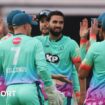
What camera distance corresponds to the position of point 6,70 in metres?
11.2

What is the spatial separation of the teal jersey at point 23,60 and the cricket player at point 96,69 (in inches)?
22.7

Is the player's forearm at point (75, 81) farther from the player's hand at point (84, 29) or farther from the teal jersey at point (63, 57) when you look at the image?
the player's hand at point (84, 29)

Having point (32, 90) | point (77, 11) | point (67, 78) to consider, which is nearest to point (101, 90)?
point (32, 90)

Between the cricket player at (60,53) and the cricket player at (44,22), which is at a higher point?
the cricket player at (44,22)

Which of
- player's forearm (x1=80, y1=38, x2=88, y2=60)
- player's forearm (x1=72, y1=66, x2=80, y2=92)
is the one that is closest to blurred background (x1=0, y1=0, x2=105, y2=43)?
player's forearm (x1=80, y1=38, x2=88, y2=60)

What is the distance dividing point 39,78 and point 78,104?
206 cm

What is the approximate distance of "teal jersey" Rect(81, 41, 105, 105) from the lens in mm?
10609

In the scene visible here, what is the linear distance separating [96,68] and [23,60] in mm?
1031

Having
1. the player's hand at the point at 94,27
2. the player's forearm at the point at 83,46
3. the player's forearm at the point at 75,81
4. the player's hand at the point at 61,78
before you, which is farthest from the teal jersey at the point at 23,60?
the player's forearm at the point at 83,46

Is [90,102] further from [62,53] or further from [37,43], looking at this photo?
[62,53]

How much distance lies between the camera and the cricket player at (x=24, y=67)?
433 inches

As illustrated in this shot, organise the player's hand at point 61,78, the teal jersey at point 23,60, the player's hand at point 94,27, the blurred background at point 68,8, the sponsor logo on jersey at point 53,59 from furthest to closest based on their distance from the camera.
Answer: the blurred background at point 68,8, the sponsor logo on jersey at point 53,59, the player's hand at point 61,78, the player's hand at point 94,27, the teal jersey at point 23,60

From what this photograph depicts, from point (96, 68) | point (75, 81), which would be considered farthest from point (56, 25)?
point (96, 68)

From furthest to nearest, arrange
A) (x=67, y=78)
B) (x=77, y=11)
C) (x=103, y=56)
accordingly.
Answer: (x=77, y=11), (x=67, y=78), (x=103, y=56)
